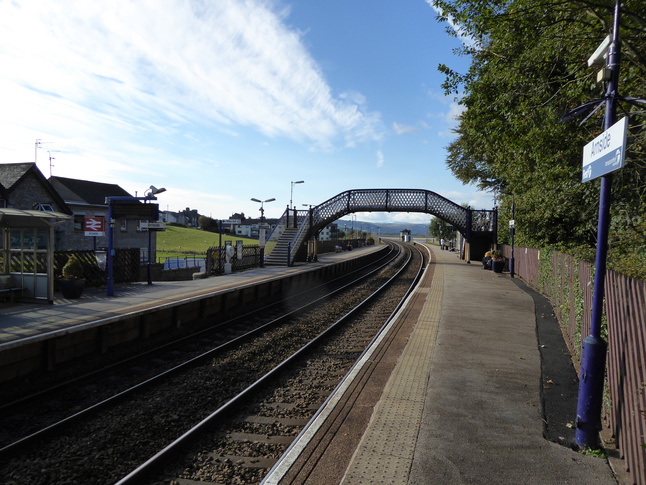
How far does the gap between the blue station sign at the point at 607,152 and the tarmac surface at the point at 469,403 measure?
2.92m

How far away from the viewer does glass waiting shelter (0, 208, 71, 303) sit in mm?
11414

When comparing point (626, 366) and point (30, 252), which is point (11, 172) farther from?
point (626, 366)

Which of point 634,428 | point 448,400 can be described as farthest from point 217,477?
point 634,428

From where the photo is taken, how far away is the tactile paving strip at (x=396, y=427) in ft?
13.2

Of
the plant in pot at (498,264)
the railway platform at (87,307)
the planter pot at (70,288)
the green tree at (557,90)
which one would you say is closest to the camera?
the railway platform at (87,307)

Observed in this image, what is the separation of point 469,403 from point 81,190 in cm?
4141

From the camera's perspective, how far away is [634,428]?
153 inches

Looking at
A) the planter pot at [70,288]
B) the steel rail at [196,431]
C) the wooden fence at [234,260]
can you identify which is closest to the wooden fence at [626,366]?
the steel rail at [196,431]

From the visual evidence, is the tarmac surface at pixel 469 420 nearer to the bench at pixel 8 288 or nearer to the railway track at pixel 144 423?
the railway track at pixel 144 423

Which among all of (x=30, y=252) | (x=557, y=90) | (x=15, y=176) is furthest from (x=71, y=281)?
(x=15, y=176)

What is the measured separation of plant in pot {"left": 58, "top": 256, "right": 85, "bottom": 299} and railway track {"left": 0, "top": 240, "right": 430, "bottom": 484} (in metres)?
5.49

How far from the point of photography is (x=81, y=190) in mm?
38719

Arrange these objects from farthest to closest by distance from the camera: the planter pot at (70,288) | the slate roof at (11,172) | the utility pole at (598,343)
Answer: the slate roof at (11,172), the planter pot at (70,288), the utility pole at (598,343)

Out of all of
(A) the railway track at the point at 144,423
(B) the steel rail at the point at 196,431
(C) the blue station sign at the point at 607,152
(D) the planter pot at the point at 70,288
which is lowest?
(A) the railway track at the point at 144,423
